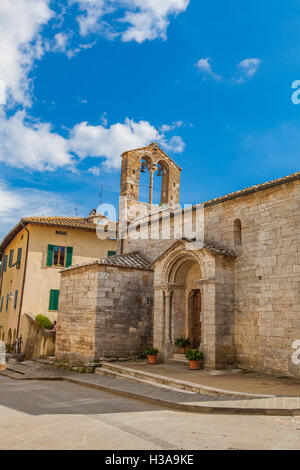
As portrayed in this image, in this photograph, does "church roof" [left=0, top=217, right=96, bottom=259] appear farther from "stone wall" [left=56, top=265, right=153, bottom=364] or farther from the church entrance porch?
the church entrance porch

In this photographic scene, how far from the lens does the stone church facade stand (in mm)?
11742

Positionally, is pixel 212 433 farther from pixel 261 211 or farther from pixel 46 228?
pixel 46 228

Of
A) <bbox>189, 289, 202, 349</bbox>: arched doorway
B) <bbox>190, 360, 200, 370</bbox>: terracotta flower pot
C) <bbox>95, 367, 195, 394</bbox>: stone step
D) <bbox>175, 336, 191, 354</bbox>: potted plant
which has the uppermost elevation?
<bbox>189, 289, 202, 349</bbox>: arched doorway

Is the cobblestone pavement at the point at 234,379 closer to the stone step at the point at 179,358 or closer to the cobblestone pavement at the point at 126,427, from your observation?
the stone step at the point at 179,358

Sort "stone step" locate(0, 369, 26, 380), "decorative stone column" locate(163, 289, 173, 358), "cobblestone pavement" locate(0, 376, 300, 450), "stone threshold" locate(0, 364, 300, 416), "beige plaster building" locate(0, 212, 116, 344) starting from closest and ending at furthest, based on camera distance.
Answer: "cobblestone pavement" locate(0, 376, 300, 450) → "stone threshold" locate(0, 364, 300, 416) → "stone step" locate(0, 369, 26, 380) → "decorative stone column" locate(163, 289, 173, 358) → "beige plaster building" locate(0, 212, 116, 344)

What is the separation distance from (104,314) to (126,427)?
817 cm

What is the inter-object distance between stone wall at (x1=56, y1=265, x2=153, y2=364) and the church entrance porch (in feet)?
3.29

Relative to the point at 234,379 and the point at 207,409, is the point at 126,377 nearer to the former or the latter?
the point at 234,379

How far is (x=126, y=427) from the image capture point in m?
6.08

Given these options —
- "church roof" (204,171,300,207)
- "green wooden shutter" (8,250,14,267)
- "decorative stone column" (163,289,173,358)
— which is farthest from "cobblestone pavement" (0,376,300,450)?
"green wooden shutter" (8,250,14,267)

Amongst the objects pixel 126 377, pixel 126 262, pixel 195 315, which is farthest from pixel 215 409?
pixel 126 262

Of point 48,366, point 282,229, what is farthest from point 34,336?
point 282,229

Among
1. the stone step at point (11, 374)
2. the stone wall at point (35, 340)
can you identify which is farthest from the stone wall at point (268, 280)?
the stone wall at point (35, 340)

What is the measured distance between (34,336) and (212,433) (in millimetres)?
15231
